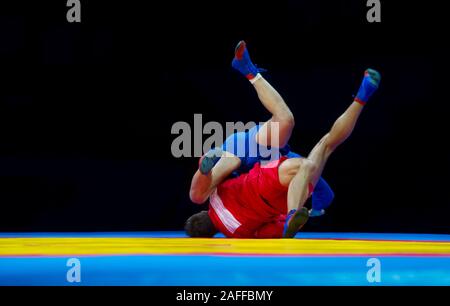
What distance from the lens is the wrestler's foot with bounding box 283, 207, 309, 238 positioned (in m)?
2.90

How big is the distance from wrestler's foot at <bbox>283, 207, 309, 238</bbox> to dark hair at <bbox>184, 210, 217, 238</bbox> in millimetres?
646

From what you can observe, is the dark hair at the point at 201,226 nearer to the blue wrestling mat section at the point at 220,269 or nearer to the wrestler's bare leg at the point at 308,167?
the wrestler's bare leg at the point at 308,167

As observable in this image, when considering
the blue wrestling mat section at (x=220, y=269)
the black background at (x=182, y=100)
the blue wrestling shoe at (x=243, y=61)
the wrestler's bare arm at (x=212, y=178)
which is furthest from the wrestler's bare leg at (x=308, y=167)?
the black background at (x=182, y=100)

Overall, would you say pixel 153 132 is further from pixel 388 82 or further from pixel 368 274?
pixel 368 274

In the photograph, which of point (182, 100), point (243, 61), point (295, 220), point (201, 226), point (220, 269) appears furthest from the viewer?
point (182, 100)

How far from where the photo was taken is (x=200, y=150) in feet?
17.8

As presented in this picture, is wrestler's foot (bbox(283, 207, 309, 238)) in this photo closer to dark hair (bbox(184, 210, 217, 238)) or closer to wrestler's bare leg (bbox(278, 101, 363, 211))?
wrestler's bare leg (bbox(278, 101, 363, 211))

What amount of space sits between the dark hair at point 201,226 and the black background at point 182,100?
5.60 feet

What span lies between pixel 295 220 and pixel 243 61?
970mm

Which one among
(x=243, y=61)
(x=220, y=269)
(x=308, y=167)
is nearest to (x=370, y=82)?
(x=308, y=167)

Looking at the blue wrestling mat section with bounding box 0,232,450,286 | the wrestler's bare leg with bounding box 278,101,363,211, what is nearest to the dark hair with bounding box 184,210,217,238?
the wrestler's bare leg with bounding box 278,101,363,211

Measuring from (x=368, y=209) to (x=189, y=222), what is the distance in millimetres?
2082

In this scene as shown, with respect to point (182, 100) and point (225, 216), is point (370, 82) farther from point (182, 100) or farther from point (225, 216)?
point (182, 100)

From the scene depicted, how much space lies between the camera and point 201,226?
3.62m
